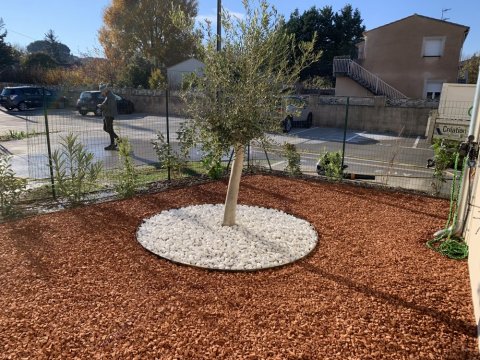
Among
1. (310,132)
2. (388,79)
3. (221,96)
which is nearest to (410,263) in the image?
(221,96)

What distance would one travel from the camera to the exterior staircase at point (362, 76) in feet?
74.0

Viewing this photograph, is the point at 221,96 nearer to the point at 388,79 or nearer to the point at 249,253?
the point at 249,253

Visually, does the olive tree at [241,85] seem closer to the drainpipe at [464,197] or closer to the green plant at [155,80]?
the drainpipe at [464,197]

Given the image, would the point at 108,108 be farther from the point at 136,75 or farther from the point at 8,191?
the point at 136,75

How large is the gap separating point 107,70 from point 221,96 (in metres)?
32.0

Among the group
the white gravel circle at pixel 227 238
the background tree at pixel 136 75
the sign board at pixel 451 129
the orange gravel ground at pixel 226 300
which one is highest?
the background tree at pixel 136 75

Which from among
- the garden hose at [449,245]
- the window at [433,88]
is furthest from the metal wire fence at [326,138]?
the window at [433,88]

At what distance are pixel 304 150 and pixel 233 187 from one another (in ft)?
24.8

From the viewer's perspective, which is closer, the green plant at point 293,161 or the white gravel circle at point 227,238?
the white gravel circle at point 227,238

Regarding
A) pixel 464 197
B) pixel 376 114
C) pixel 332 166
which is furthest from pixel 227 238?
pixel 376 114

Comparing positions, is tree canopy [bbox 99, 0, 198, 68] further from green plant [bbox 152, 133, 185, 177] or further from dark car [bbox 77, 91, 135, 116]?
green plant [bbox 152, 133, 185, 177]

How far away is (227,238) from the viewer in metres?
4.54

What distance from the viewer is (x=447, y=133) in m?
7.14

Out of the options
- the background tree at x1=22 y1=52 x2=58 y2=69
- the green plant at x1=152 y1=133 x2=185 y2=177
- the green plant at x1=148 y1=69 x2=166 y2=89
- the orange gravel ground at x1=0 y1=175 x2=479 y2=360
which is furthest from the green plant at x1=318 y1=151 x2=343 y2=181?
the background tree at x1=22 y1=52 x2=58 y2=69
